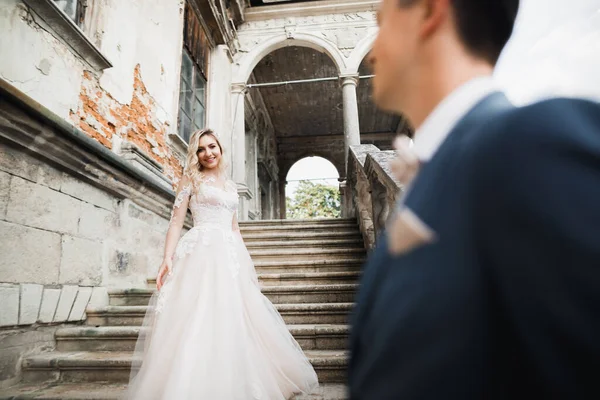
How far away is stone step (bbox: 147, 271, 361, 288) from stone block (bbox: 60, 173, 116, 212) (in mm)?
1712

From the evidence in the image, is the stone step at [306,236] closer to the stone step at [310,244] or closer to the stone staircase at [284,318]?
the stone staircase at [284,318]

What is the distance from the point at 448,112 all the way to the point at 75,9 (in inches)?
173

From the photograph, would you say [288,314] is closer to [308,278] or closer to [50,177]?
[308,278]

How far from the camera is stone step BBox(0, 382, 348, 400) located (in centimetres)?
211

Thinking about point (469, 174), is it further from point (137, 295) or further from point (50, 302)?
point (137, 295)

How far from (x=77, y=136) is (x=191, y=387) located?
2.10m

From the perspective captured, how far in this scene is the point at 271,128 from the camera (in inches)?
590

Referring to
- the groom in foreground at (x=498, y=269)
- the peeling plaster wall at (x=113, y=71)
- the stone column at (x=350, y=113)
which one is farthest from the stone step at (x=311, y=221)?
the groom in foreground at (x=498, y=269)

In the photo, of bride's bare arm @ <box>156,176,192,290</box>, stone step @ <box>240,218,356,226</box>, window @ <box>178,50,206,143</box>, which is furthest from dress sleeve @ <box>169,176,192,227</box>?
window @ <box>178,50,206,143</box>

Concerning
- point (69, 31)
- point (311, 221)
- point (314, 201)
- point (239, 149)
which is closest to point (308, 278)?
point (311, 221)

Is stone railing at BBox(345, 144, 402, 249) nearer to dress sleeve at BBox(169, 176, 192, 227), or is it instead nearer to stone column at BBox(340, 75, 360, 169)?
dress sleeve at BBox(169, 176, 192, 227)

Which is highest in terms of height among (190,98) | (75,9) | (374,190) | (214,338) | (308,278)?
(190,98)

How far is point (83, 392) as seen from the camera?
7.18 ft

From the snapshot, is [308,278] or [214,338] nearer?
[214,338]
